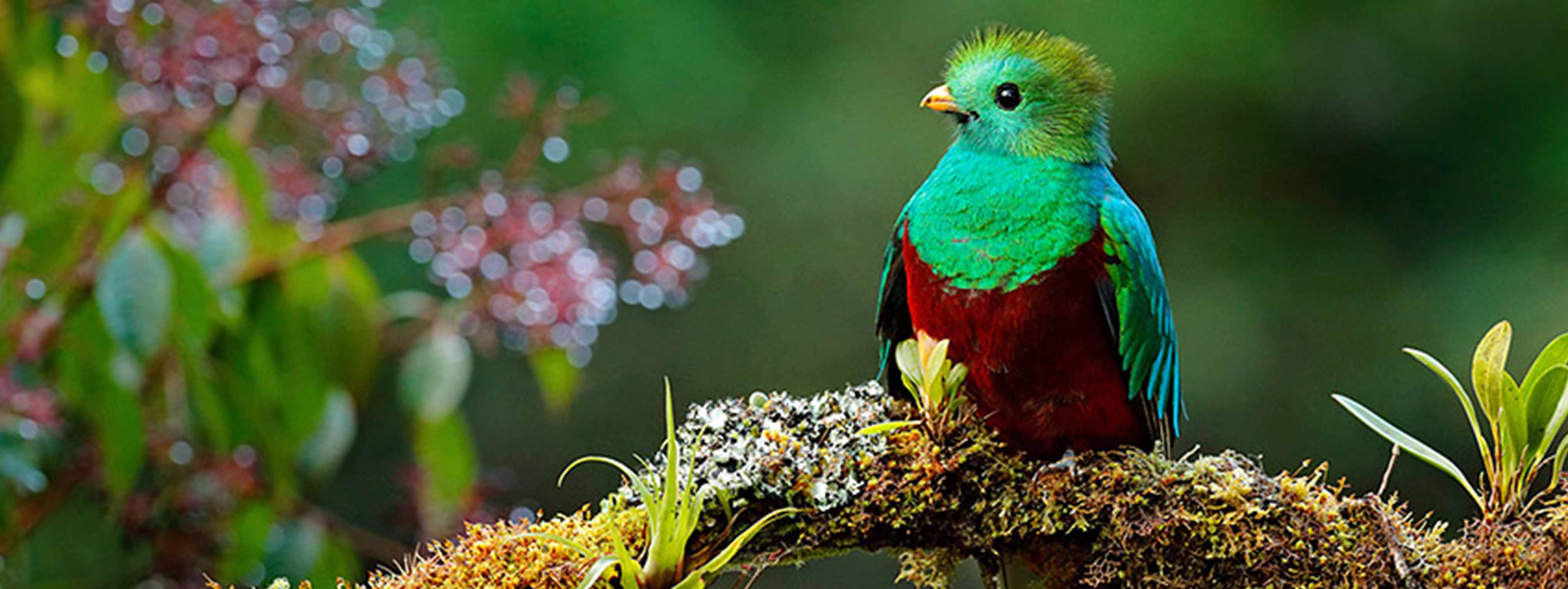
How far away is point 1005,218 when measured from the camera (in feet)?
5.01

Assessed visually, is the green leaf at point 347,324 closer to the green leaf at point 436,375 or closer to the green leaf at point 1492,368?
the green leaf at point 436,375

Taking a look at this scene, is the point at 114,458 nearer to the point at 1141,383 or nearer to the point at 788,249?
the point at 1141,383

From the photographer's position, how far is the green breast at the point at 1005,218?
5.00 ft

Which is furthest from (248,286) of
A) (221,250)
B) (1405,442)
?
(1405,442)

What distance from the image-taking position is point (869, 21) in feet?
16.1

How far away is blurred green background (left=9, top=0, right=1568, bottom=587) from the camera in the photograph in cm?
467

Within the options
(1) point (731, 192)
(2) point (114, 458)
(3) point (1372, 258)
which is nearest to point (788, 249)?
(1) point (731, 192)

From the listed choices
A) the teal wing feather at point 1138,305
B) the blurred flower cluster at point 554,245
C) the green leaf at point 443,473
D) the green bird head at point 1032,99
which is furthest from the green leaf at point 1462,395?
the green leaf at point 443,473

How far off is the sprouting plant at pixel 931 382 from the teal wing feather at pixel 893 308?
156 mm

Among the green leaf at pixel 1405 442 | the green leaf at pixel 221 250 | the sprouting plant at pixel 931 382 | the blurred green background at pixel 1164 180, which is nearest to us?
the green leaf at pixel 1405 442

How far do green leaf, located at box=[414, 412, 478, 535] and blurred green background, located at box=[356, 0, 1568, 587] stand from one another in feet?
8.08

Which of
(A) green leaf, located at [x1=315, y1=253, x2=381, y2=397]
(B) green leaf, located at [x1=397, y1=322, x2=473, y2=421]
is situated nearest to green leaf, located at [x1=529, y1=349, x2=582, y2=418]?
(B) green leaf, located at [x1=397, y1=322, x2=473, y2=421]

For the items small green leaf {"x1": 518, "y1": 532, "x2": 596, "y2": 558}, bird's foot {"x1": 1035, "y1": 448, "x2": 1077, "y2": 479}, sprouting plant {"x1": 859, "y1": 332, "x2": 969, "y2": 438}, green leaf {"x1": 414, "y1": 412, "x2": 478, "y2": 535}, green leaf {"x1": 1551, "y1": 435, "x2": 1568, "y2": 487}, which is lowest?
green leaf {"x1": 414, "y1": 412, "x2": 478, "y2": 535}

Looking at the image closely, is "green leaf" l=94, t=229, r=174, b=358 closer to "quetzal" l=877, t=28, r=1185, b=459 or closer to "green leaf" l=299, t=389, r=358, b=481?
"green leaf" l=299, t=389, r=358, b=481
